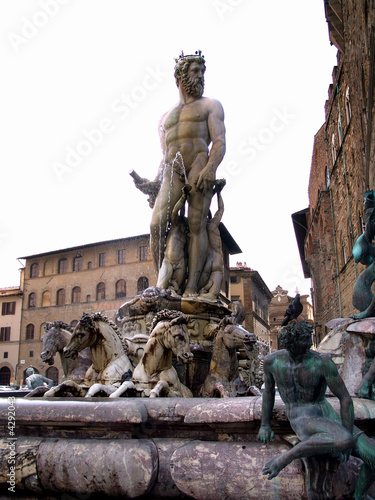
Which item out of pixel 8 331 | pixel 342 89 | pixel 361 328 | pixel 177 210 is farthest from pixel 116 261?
pixel 361 328

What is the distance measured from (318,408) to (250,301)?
5020 cm

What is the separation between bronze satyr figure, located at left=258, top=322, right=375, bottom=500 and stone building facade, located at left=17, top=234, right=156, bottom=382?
126ft

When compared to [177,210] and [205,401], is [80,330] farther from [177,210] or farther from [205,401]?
[177,210]

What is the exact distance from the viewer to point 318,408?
8.12ft

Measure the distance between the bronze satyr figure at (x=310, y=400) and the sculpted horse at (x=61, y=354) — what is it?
2.91 meters

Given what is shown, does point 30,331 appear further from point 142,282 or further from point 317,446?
point 317,446

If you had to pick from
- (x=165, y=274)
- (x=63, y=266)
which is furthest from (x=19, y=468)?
(x=63, y=266)

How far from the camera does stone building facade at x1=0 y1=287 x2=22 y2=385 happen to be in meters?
46.3

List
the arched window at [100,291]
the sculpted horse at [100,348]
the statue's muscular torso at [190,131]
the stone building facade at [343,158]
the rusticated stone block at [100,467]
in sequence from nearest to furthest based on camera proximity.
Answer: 1. the rusticated stone block at [100,467]
2. the sculpted horse at [100,348]
3. the statue's muscular torso at [190,131]
4. the stone building facade at [343,158]
5. the arched window at [100,291]

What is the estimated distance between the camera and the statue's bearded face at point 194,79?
253 inches

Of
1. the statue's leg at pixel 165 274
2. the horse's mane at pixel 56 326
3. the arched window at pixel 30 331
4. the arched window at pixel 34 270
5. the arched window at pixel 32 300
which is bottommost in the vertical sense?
the horse's mane at pixel 56 326

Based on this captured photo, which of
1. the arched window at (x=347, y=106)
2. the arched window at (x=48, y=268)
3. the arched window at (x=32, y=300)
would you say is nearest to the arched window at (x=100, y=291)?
the arched window at (x=48, y=268)

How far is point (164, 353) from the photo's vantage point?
4.23 m

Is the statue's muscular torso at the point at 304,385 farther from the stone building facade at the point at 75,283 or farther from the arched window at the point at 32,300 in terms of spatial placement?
the arched window at the point at 32,300
